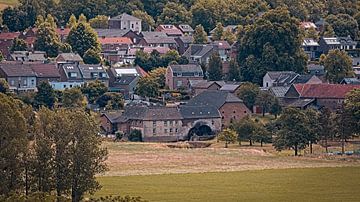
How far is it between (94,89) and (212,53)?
15141 millimetres

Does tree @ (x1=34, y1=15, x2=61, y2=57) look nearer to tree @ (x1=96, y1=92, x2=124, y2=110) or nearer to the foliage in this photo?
tree @ (x1=96, y1=92, x2=124, y2=110)

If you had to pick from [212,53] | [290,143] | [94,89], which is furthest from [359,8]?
[290,143]

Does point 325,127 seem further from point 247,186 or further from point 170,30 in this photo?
point 170,30

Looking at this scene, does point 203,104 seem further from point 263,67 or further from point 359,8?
point 359,8

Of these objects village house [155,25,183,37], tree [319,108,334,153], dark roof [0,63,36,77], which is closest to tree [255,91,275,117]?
tree [319,108,334,153]

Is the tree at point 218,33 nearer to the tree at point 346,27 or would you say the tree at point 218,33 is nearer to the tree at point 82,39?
the tree at point 346,27

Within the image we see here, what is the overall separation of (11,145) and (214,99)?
32375mm

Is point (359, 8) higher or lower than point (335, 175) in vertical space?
higher

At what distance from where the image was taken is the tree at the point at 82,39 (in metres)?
90.2

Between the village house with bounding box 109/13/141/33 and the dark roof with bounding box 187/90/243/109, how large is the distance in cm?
3032

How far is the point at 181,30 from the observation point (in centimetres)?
10438

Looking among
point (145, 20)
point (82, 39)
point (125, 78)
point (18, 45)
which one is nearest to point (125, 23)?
point (145, 20)

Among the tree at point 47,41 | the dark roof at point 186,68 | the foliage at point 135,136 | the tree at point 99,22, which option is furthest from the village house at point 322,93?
the tree at point 99,22

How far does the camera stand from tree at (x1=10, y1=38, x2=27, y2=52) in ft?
299
